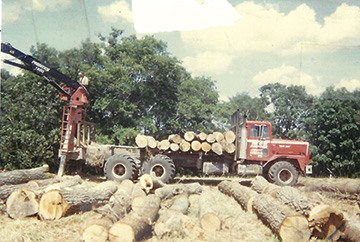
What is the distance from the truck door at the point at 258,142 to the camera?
12188mm

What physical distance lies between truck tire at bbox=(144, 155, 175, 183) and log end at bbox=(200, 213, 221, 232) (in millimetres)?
5746

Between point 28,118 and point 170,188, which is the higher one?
point 28,118

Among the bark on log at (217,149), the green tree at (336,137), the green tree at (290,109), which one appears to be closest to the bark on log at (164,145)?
the bark on log at (217,149)

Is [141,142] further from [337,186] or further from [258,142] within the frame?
[337,186]

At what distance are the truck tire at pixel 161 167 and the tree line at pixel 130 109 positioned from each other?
18.4ft

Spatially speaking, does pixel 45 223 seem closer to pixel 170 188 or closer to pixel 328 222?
pixel 170 188

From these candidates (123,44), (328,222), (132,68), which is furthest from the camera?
(123,44)

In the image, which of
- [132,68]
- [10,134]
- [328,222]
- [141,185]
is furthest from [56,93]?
[328,222]

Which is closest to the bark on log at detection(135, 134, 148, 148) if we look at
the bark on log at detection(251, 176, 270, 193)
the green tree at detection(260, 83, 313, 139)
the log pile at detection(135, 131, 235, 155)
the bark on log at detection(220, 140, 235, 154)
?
the log pile at detection(135, 131, 235, 155)

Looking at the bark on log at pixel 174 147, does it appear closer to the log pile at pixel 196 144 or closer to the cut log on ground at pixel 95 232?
the log pile at pixel 196 144

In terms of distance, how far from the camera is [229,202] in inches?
364

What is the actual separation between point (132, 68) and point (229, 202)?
1297cm

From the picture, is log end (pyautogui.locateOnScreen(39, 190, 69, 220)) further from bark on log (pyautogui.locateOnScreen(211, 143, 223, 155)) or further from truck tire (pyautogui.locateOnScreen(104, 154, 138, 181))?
bark on log (pyautogui.locateOnScreen(211, 143, 223, 155))

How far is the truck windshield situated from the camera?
Answer: 12.3 m
